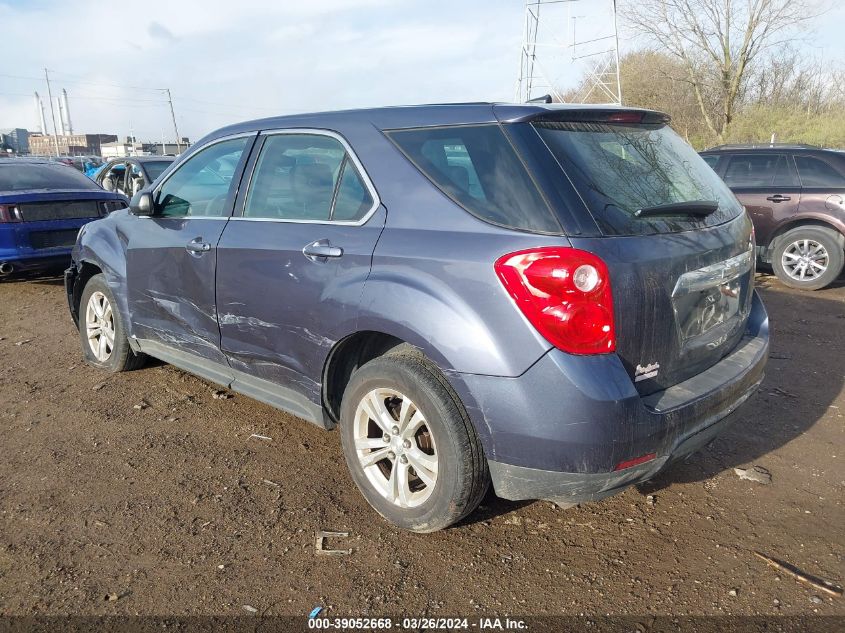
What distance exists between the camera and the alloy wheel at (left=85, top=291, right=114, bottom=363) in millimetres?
4844

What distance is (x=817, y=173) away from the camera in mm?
8023

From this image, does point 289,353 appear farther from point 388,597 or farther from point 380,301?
point 388,597

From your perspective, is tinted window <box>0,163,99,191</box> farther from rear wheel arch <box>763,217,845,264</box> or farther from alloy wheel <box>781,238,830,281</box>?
alloy wheel <box>781,238,830,281</box>

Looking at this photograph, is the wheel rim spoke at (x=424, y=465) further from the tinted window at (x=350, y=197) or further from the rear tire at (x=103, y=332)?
the rear tire at (x=103, y=332)

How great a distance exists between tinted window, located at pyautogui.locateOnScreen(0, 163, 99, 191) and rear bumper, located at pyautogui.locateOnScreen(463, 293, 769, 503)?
7431mm

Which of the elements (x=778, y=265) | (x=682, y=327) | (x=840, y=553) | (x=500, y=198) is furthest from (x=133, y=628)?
(x=778, y=265)

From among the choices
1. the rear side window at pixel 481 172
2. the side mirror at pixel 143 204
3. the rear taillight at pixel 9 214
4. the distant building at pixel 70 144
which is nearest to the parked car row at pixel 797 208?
the rear side window at pixel 481 172

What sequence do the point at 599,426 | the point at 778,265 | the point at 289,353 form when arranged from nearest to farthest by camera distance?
the point at 599,426 < the point at 289,353 < the point at 778,265

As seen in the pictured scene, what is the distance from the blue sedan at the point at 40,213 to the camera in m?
7.21

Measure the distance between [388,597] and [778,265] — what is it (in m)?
7.56

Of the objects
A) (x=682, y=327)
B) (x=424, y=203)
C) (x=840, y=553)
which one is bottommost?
(x=840, y=553)

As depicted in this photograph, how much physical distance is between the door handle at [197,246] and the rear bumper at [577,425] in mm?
1882

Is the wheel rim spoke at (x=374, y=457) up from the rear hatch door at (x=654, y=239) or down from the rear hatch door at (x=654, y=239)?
down

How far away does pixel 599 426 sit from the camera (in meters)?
2.32
